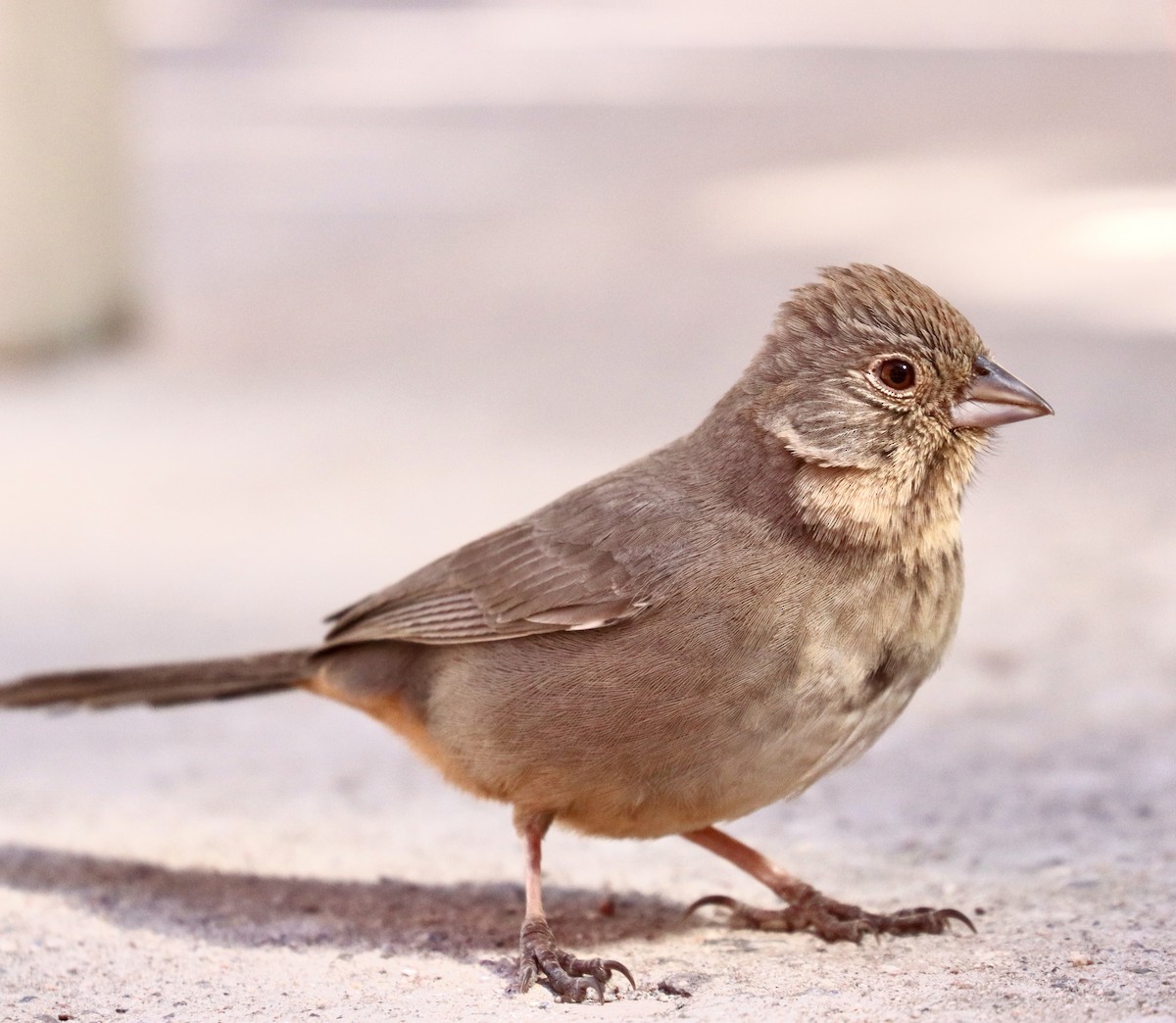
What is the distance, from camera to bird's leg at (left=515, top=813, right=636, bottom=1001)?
368 cm

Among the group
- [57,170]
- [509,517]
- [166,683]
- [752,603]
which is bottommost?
[166,683]

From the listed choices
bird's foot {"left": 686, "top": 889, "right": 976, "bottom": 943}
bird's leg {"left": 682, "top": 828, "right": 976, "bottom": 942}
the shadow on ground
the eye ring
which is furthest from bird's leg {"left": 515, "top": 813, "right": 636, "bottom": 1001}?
the eye ring

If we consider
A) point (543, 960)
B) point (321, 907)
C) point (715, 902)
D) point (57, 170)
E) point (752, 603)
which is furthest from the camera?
point (57, 170)

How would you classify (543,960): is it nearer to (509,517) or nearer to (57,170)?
(509,517)

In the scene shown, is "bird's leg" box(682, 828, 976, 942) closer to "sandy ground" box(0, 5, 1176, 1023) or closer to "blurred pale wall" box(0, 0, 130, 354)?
"sandy ground" box(0, 5, 1176, 1023)

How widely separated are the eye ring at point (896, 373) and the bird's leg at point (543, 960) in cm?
121

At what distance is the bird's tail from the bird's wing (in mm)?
217

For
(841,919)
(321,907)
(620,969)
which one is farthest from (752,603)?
(321,907)

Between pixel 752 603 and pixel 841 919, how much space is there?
91 centimetres

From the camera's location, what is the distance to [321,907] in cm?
452

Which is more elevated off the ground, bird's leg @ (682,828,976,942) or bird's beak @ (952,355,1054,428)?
bird's beak @ (952,355,1054,428)

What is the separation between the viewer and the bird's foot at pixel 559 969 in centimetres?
366

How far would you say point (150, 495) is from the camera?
864cm

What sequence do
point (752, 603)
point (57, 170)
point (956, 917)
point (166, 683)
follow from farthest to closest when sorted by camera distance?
1. point (57, 170)
2. point (166, 683)
3. point (956, 917)
4. point (752, 603)
